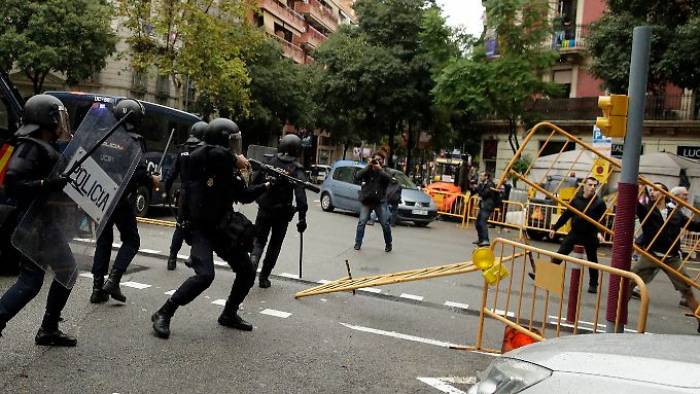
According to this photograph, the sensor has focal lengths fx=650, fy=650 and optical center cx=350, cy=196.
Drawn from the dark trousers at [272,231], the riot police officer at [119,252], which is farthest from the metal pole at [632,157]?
the riot police officer at [119,252]

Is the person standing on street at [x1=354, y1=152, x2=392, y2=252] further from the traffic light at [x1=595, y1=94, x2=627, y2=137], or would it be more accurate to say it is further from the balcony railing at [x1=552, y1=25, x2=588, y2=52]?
the balcony railing at [x1=552, y1=25, x2=588, y2=52]

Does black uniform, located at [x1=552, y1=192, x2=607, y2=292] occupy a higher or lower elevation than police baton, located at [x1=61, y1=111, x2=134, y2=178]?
lower

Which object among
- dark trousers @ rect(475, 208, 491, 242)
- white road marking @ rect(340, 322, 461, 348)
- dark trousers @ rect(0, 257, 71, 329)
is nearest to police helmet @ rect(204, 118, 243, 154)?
dark trousers @ rect(0, 257, 71, 329)

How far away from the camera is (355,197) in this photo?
1877 centimetres

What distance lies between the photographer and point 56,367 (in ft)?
14.0

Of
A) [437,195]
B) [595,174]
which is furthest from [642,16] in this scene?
[595,174]

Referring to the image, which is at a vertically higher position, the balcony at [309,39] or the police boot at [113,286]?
the balcony at [309,39]

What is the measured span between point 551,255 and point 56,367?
3597 millimetres

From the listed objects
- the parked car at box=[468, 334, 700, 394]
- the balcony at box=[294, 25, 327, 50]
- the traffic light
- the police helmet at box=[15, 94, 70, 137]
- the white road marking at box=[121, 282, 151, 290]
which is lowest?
the white road marking at box=[121, 282, 151, 290]

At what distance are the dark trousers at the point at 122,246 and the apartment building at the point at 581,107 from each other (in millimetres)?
18325

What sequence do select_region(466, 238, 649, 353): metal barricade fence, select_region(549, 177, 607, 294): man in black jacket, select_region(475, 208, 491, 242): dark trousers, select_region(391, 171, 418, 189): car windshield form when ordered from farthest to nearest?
select_region(391, 171, 418, 189): car windshield, select_region(475, 208, 491, 242): dark trousers, select_region(549, 177, 607, 294): man in black jacket, select_region(466, 238, 649, 353): metal barricade fence

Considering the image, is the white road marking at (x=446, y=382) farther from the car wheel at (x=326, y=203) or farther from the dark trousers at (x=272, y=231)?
the car wheel at (x=326, y=203)

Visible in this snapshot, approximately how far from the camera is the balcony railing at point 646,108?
2441 cm

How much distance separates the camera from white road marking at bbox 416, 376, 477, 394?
4387 mm
